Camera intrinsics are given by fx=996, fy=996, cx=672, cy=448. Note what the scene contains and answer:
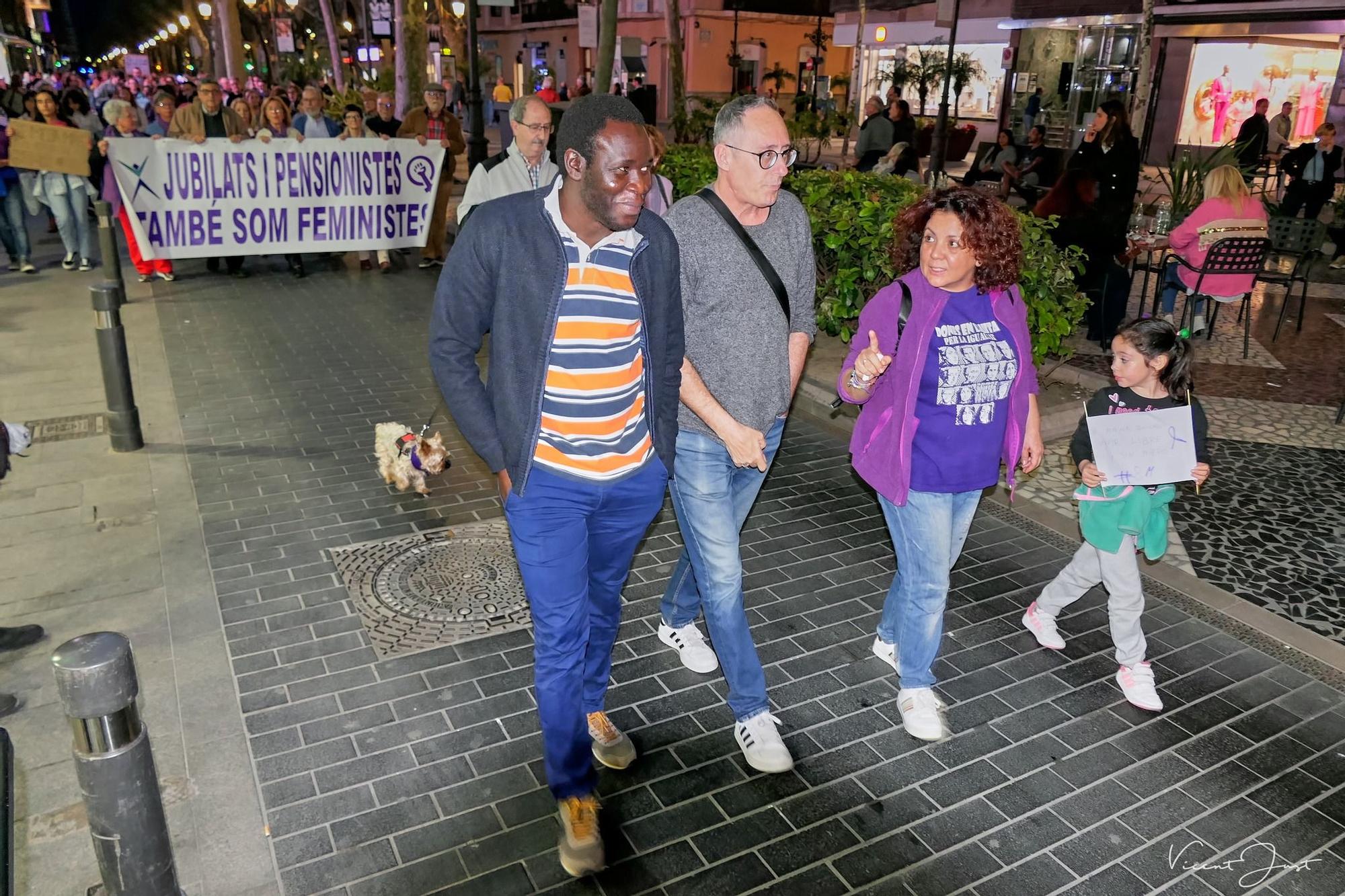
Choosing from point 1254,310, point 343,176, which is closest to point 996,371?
point 1254,310

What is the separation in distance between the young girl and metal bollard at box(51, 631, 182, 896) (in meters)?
3.46

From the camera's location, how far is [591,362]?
2.86 meters

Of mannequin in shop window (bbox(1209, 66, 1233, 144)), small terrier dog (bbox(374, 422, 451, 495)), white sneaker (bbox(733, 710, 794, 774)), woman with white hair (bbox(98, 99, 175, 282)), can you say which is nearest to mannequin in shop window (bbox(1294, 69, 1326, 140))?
mannequin in shop window (bbox(1209, 66, 1233, 144))

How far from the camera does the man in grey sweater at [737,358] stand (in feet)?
10.8

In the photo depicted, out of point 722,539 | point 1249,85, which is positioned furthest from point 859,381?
point 1249,85

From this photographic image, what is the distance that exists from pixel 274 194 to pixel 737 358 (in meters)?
10.4

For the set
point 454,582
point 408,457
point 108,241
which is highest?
point 108,241

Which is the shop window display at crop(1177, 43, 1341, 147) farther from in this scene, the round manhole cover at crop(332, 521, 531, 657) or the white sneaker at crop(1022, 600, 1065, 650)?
the round manhole cover at crop(332, 521, 531, 657)

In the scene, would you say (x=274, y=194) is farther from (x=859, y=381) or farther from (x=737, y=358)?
(x=859, y=381)

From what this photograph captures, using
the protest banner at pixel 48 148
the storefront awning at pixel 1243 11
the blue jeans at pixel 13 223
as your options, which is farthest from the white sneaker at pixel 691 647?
the storefront awning at pixel 1243 11

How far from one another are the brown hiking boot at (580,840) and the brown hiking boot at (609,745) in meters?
0.47

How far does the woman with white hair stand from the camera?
1128 cm

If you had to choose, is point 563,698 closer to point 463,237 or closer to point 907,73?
point 463,237

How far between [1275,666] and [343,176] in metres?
11.4
